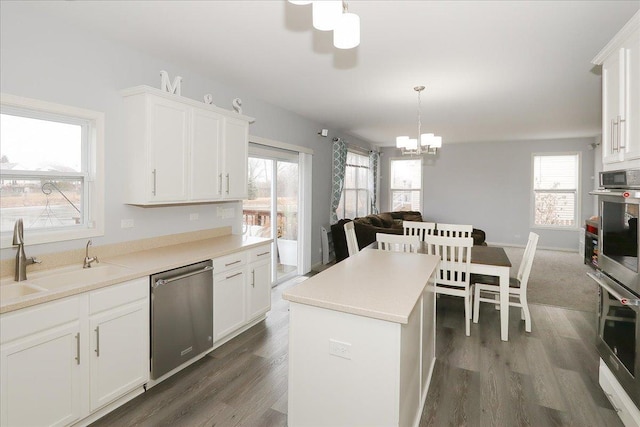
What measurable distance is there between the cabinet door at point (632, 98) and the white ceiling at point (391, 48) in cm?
48

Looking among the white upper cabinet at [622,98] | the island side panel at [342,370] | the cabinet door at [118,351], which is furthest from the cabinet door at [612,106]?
the cabinet door at [118,351]

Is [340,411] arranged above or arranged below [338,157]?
below

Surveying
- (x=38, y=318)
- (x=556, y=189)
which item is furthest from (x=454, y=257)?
(x=556, y=189)

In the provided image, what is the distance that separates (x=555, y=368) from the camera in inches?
109

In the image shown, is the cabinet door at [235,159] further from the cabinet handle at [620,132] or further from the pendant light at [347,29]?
the cabinet handle at [620,132]

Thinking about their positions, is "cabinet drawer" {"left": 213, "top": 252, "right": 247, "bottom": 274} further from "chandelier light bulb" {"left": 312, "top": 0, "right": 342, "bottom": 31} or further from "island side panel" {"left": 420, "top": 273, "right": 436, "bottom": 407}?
"chandelier light bulb" {"left": 312, "top": 0, "right": 342, "bottom": 31}

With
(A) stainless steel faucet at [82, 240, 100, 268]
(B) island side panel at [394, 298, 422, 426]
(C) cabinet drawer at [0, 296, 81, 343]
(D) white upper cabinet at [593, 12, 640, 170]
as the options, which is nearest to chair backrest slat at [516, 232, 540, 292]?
(D) white upper cabinet at [593, 12, 640, 170]

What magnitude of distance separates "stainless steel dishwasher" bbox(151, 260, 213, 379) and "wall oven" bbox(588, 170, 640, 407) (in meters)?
2.83

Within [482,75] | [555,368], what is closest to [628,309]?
[555,368]

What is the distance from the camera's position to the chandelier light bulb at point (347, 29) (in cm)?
145

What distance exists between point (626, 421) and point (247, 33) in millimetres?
3646

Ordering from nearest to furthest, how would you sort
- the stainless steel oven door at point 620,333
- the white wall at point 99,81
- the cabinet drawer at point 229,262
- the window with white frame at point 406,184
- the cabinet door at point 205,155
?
the stainless steel oven door at point 620,333, the white wall at point 99,81, the cabinet drawer at point 229,262, the cabinet door at point 205,155, the window with white frame at point 406,184

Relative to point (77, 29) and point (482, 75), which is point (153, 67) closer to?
point (77, 29)

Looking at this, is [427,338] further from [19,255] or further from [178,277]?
[19,255]
